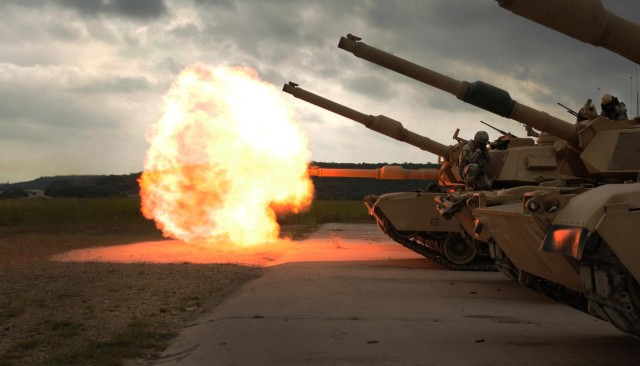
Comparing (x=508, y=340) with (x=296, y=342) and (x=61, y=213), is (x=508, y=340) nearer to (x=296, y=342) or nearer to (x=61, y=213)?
(x=296, y=342)

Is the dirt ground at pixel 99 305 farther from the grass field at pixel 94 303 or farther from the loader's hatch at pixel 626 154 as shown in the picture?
the loader's hatch at pixel 626 154

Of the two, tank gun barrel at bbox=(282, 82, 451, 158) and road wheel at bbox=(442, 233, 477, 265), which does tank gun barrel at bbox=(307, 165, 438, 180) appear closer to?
tank gun barrel at bbox=(282, 82, 451, 158)

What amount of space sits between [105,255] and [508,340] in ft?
39.4

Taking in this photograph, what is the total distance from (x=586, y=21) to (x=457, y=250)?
31.3ft

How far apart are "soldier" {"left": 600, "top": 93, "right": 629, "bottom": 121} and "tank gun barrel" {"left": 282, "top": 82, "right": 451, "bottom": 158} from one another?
645cm

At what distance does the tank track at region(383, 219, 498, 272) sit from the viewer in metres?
15.0

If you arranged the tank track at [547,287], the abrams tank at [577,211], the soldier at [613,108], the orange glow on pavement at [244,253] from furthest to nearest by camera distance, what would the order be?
1. the orange glow on pavement at [244,253]
2. the soldier at [613,108]
3. the tank track at [547,287]
4. the abrams tank at [577,211]

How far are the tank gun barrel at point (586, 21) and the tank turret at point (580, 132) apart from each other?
5.95 ft

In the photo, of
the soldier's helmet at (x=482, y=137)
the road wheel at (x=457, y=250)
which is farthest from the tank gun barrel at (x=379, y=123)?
the soldier's helmet at (x=482, y=137)

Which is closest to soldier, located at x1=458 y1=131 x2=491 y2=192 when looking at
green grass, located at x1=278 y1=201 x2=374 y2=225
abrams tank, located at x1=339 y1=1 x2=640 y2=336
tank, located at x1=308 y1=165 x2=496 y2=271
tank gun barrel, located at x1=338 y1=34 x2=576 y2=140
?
tank, located at x1=308 y1=165 x2=496 y2=271

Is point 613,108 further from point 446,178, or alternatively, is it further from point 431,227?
point 446,178

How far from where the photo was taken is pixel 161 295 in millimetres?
10180

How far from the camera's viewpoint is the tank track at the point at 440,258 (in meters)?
15.0

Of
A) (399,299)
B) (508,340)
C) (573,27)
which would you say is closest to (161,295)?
(399,299)
